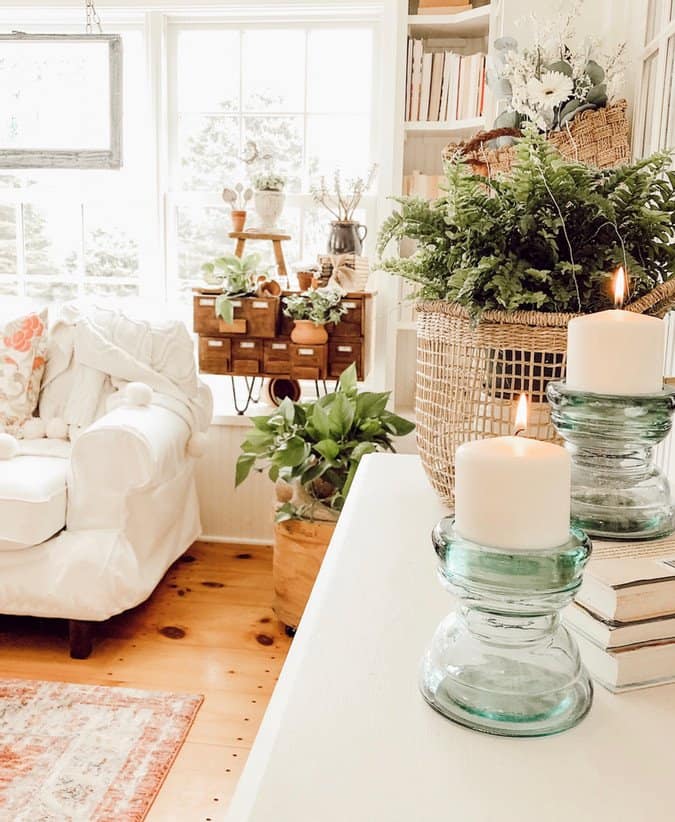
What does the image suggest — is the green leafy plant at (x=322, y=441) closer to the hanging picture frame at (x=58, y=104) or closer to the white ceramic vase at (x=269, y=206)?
the white ceramic vase at (x=269, y=206)

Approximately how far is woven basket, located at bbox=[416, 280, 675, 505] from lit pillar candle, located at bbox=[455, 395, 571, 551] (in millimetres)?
407

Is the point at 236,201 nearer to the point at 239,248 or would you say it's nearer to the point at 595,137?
the point at 239,248

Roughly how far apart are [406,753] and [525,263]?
54 cm

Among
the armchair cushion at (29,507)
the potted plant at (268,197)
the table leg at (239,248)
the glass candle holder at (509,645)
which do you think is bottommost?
the armchair cushion at (29,507)

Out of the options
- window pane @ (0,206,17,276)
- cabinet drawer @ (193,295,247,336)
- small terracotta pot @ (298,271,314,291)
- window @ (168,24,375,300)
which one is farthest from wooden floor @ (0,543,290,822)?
window pane @ (0,206,17,276)

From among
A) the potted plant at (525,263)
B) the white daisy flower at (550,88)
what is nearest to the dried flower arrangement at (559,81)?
the white daisy flower at (550,88)

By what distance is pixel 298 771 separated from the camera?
0.48 metres

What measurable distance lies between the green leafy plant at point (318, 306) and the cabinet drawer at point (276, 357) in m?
0.11

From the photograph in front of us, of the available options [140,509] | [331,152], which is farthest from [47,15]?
[140,509]

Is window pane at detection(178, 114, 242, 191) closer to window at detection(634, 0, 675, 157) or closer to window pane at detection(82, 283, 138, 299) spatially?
window pane at detection(82, 283, 138, 299)

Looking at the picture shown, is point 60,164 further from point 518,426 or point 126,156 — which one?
point 518,426

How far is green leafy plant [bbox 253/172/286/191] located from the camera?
322 cm

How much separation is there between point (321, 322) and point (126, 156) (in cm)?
130

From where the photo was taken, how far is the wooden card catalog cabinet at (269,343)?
3.04 m
